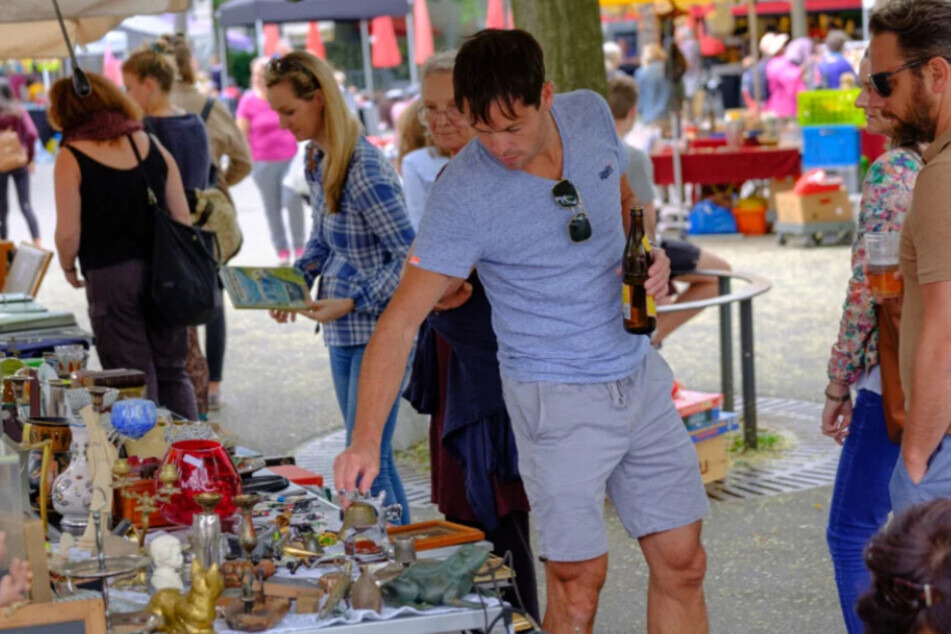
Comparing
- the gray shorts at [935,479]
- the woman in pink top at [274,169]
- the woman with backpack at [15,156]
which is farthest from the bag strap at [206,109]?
the gray shorts at [935,479]

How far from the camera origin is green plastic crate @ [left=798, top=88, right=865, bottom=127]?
13.8 meters

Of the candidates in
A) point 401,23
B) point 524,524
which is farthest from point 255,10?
point 524,524

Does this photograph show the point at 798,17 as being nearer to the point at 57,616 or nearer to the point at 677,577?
the point at 677,577

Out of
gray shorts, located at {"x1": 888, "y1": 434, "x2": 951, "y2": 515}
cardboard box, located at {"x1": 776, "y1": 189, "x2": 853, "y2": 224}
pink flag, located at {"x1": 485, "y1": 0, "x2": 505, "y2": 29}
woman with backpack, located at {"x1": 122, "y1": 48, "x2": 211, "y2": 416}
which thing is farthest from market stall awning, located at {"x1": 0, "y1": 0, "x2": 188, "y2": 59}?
pink flag, located at {"x1": 485, "y1": 0, "x2": 505, "y2": 29}

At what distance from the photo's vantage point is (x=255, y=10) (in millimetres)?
20484

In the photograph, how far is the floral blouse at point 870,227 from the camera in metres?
3.52

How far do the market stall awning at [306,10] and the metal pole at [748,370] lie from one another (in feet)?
49.2

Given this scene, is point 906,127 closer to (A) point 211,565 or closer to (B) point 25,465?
(A) point 211,565

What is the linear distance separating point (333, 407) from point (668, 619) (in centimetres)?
476

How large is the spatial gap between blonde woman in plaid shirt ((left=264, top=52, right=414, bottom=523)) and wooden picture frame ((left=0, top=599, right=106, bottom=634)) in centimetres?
211

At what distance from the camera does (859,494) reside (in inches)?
138

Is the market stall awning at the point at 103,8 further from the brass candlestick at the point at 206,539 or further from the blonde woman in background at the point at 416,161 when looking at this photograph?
the brass candlestick at the point at 206,539

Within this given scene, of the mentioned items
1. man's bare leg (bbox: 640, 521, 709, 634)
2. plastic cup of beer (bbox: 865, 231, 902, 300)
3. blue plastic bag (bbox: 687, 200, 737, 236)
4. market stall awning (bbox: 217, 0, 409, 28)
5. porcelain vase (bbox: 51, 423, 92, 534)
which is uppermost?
market stall awning (bbox: 217, 0, 409, 28)

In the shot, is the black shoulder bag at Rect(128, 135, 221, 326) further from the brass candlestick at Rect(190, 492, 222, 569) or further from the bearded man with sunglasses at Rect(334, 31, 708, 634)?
the brass candlestick at Rect(190, 492, 222, 569)
